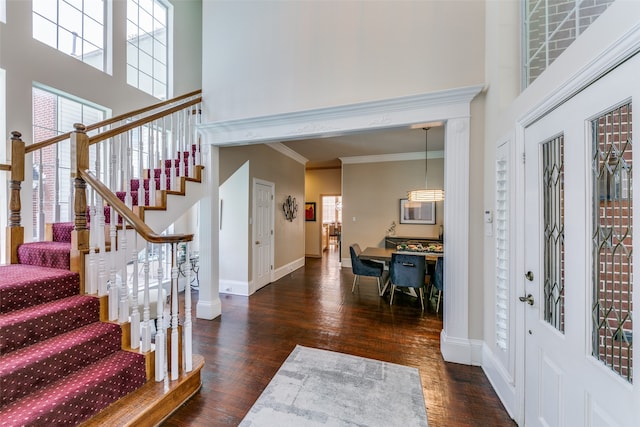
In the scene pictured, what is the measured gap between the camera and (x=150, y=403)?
1629 mm

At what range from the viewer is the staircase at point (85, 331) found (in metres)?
1.39

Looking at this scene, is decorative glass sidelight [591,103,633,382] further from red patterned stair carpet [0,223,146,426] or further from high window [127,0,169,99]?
high window [127,0,169,99]

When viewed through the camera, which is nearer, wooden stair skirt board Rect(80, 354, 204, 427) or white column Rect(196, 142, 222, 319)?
wooden stair skirt board Rect(80, 354, 204, 427)

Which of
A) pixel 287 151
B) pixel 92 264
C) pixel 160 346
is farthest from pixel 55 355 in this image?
pixel 287 151

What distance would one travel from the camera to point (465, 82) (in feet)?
8.03

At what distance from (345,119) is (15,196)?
3.22 m

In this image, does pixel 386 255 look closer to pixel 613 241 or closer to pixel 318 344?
Result: pixel 318 344

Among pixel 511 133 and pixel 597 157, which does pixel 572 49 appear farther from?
pixel 511 133

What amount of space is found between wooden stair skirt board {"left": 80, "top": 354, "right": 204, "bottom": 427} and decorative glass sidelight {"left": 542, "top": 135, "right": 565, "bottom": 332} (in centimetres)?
241

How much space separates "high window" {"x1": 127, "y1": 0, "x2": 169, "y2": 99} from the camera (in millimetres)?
3939

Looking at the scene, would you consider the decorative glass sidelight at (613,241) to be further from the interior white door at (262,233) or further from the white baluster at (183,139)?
the interior white door at (262,233)

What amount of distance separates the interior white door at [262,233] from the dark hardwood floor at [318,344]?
0.28 m

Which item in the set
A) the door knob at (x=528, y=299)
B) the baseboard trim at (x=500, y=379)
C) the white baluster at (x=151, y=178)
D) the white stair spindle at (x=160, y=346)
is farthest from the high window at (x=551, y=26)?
the white baluster at (x=151, y=178)

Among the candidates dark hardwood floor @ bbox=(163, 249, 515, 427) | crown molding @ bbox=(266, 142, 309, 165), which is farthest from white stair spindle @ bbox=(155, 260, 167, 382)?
crown molding @ bbox=(266, 142, 309, 165)
